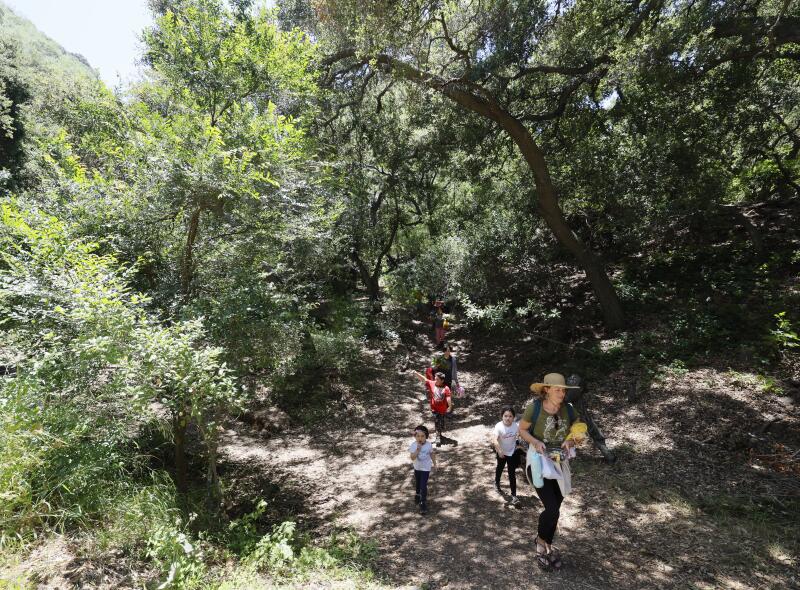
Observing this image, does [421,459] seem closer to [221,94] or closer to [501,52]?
[221,94]

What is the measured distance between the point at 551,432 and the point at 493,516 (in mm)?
2151

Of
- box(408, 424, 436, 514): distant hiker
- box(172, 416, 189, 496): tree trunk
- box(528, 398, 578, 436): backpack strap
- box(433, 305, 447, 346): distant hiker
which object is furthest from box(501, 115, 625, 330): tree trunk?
box(172, 416, 189, 496): tree trunk

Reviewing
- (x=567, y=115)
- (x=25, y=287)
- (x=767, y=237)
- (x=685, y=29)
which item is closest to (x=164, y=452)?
(x=25, y=287)

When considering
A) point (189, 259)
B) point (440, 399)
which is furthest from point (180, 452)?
point (440, 399)

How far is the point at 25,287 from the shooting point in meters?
4.64

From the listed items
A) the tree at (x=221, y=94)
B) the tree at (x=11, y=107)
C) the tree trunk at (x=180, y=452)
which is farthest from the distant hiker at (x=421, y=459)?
the tree at (x=11, y=107)

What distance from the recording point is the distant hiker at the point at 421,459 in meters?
5.48

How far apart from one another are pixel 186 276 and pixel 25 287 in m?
2.72

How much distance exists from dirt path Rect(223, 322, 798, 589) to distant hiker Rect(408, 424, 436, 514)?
10.4 inches

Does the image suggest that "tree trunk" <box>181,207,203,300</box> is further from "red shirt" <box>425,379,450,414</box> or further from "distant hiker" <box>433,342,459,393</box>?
"distant hiker" <box>433,342,459,393</box>

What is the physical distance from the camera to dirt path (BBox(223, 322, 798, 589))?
13.5 feet

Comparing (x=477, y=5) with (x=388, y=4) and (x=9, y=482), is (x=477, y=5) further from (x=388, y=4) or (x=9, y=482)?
(x=9, y=482)

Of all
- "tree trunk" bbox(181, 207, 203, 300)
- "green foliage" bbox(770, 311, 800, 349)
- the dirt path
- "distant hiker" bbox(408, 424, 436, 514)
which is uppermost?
"tree trunk" bbox(181, 207, 203, 300)

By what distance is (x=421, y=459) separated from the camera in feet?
18.1
